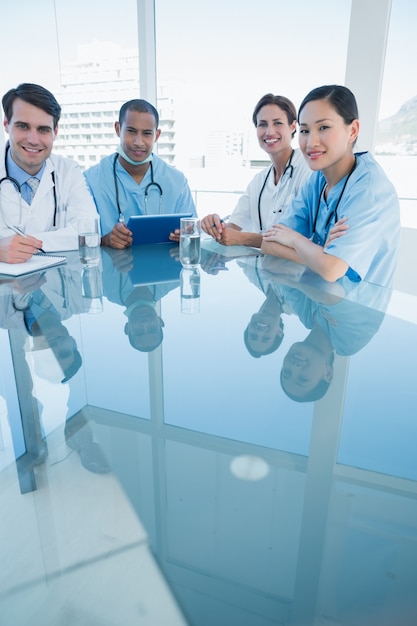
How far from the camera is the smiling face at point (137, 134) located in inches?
65.5

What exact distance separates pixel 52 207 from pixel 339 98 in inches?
35.3

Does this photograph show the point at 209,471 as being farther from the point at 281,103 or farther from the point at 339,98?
the point at 281,103

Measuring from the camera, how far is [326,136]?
1165 mm

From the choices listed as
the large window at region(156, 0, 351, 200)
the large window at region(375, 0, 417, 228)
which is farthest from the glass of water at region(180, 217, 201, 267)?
the large window at region(375, 0, 417, 228)

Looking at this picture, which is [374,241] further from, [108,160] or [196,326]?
[108,160]

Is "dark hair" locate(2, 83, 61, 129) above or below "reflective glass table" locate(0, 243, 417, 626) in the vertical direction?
above

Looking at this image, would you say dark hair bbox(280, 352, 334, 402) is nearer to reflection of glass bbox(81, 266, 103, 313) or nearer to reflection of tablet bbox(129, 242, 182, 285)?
reflection of glass bbox(81, 266, 103, 313)

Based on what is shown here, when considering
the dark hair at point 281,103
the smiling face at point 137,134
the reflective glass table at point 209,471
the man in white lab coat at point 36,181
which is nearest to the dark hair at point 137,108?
the smiling face at point 137,134

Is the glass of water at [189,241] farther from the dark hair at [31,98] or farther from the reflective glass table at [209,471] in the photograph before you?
the dark hair at [31,98]

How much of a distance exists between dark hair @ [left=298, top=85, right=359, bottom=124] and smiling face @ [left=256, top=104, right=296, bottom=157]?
25.3 inches

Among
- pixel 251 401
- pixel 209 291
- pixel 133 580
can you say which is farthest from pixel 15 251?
pixel 133 580

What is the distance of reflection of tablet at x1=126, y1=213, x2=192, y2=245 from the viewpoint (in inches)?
52.7

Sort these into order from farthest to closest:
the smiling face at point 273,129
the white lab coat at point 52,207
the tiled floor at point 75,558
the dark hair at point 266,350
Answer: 1. the smiling face at point 273,129
2. the white lab coat at point 52,207
3. the dark hair at point 266,350
4. the tiled floor at point 75,558

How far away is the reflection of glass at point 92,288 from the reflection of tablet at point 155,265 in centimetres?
8
